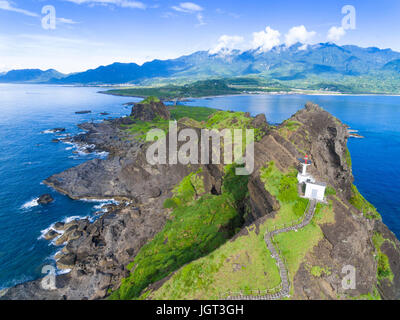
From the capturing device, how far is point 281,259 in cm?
2427

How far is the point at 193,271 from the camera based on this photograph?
81.1ft

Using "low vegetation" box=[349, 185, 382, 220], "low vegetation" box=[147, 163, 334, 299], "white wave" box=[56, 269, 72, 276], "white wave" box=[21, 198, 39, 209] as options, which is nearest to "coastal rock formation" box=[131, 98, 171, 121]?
"white wave" box=[21, 198, 39, 209]

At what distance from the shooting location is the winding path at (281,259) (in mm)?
22056

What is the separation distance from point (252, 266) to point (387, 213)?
57.8m

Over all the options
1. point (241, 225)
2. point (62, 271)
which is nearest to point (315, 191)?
point (241, 225)

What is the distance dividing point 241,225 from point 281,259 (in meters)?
15.0

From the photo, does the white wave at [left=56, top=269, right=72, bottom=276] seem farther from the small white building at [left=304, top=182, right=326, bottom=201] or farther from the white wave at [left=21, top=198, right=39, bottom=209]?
the small white building at [left=304, top=182, right=326, bottom=201]

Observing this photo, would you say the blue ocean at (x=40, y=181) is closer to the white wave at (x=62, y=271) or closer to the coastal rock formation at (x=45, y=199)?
the coastal rock formation at (x=45, y=199)

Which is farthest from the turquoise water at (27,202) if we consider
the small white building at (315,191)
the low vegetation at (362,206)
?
the low vegetation at (362,206)

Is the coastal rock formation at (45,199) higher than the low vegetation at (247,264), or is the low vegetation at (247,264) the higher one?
the low vegetation at (247,264)

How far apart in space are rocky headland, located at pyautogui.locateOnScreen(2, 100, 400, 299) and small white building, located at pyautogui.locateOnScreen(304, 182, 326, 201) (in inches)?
55.7

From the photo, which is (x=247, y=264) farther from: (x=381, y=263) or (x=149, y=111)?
(x=149, y=111)

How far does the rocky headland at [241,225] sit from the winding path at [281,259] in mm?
720
